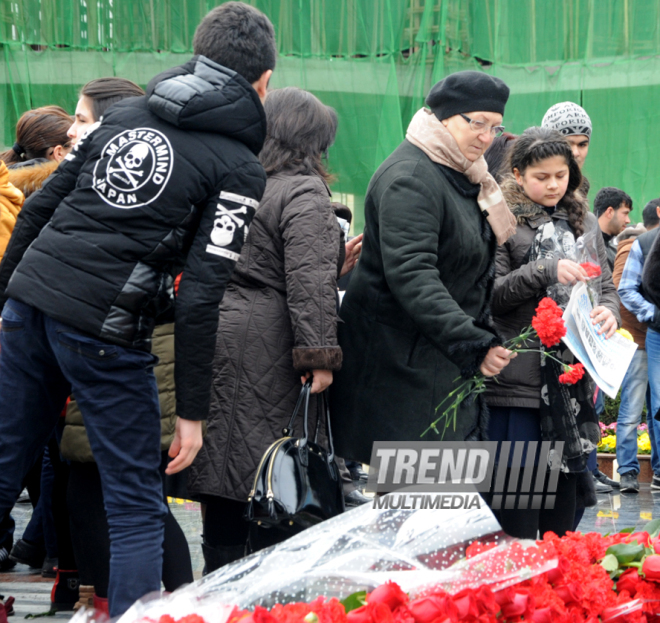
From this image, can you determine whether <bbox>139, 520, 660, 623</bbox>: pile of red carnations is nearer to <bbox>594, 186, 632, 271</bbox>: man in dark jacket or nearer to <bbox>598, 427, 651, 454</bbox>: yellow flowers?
<bbox>598, 427, 651, 454</bbox>: yellow flowers

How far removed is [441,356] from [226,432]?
0.79m

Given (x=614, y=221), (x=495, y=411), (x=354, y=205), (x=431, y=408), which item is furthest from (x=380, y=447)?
(x=354, y=205)

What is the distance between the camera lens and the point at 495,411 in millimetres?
3305

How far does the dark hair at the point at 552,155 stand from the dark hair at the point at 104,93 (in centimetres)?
136

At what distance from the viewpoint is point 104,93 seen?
320 cm

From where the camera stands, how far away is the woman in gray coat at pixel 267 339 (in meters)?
3.13

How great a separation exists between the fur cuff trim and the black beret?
0.83 m

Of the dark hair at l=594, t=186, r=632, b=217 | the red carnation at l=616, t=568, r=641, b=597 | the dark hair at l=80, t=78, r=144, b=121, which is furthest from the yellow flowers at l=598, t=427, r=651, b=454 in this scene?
the red carnation at l=616, t=568, r=641, b=597

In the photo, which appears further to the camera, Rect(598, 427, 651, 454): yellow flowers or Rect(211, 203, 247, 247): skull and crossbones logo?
Rect(598, 427, 651, 454): yellow flowers

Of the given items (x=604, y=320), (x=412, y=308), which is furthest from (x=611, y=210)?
(x=412, y=308)

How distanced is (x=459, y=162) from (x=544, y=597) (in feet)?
5.30

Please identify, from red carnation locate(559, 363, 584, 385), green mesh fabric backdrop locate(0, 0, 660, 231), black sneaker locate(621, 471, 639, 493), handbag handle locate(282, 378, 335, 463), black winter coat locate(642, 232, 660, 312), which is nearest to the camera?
red carnation locate(559, 363, 584, 385)

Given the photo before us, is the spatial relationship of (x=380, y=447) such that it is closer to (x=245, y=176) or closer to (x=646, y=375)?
(x=245, y=176)

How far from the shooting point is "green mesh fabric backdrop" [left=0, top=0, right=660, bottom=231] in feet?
36.1
